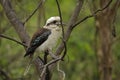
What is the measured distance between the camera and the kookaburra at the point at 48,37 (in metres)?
4.91

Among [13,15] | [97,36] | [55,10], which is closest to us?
[13,15]

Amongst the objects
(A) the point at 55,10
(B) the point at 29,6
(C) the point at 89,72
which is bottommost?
(C) the point at 89,72

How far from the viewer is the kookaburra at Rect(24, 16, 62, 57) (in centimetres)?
491

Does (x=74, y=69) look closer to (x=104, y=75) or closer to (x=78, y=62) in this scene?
(x=78, y=62)

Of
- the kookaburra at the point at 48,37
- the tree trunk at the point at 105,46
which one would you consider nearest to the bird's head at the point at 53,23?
the kookaburra at the point at 48,37

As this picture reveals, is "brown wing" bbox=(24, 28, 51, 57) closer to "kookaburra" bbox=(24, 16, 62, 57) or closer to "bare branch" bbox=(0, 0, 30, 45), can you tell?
"kookaburra" bbox=(24, 16, 62, 57)

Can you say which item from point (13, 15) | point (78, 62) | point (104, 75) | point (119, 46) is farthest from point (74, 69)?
point (13, 15)

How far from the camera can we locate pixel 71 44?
Answer: 9.12 metres

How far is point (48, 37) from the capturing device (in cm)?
497

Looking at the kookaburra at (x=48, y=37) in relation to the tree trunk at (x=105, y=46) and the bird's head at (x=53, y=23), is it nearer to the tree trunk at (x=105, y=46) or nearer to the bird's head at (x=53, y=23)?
the bird's head at (x=53, y=23)

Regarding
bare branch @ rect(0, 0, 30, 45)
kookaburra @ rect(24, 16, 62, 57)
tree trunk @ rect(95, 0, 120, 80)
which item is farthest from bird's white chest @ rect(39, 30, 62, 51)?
tree trunk @ rect(95, 0, 120, 80)

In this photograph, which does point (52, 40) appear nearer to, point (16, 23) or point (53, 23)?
point (53, 23)

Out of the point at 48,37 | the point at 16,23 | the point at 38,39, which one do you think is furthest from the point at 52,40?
the point at 16,23

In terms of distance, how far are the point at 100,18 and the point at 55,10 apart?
10.8 ft
